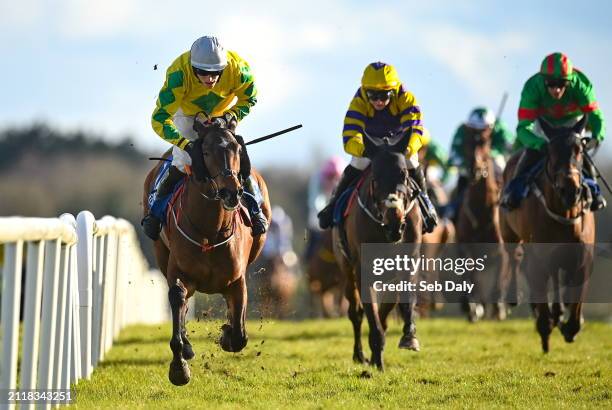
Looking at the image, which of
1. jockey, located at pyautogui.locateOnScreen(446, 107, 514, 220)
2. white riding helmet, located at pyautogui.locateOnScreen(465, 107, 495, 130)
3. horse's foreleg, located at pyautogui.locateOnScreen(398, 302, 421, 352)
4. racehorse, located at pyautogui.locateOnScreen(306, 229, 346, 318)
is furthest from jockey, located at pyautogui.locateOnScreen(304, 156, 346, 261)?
horse's foreleg, located at pyautogui.locateOnScreen(398, 302, 421, 352)

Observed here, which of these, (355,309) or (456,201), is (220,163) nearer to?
(355,309)

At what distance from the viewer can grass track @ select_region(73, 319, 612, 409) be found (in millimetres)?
7465

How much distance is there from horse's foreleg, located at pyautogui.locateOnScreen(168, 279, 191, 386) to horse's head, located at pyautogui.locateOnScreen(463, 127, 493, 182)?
25.5 feet

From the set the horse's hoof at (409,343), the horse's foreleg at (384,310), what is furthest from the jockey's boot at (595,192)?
the horse's hoof at (409,343)

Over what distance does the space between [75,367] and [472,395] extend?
2732mm

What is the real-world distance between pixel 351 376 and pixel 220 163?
2.13m

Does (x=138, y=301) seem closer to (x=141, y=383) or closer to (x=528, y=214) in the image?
(x=528, y=214)

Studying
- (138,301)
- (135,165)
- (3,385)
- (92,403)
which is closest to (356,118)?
(92,403)

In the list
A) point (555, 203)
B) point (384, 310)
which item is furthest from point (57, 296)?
point (555, 203)

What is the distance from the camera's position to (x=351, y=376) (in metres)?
8.80

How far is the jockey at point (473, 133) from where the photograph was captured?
15.8 m

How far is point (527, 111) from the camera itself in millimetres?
11352

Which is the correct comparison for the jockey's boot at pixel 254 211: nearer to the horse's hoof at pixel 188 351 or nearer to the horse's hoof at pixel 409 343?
the horse's hoof at pixel 188 351

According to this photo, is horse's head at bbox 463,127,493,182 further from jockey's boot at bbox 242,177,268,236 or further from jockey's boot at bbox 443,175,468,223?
jockey's boot at bbox 242,177,268,236
